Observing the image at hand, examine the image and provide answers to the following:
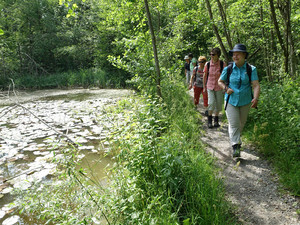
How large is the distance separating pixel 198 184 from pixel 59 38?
78.0ft

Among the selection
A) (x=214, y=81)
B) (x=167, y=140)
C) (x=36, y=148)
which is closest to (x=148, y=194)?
(x=167, y=140)

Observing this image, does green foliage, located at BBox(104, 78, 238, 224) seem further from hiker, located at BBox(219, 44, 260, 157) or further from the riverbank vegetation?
hiker, located at BBox(219, 44, 260, 157)

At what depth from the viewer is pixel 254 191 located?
283 cm

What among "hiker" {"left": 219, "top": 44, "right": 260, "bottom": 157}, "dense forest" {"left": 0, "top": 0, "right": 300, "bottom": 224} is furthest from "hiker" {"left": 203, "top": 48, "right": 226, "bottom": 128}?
"hiker" {"left": 219, "top": 44, "right": 260, "bottom": 157}

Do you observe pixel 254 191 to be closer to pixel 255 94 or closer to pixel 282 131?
pixel 282 131

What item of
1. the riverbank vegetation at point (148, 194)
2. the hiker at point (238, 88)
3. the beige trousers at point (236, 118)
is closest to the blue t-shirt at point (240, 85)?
the hiker at point (238, 88)

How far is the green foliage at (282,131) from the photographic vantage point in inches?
118

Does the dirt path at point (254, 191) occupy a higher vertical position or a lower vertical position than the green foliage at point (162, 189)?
lower

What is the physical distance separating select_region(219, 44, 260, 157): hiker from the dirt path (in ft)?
0.91

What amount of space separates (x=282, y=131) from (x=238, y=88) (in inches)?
41.0

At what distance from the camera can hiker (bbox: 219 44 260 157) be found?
332 centimetres

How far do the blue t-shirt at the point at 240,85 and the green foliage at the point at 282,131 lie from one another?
688 millimetres

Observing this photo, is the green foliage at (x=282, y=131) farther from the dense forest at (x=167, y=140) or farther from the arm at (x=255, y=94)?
the arm at (x=255, y=94)

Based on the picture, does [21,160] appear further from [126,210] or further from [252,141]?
[252,141]
